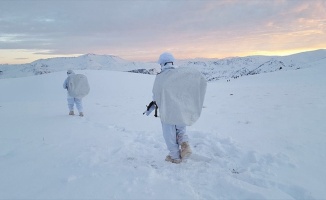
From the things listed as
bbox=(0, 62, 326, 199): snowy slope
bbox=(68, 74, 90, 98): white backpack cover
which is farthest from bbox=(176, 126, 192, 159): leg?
bbox=(68, 74, 90, 98): white backpack cover

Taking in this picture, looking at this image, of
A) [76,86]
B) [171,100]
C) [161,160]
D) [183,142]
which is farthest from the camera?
[76,86]

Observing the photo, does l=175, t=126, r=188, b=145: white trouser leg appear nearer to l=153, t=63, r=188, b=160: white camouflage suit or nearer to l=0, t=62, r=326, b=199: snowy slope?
l=153, t=63, r=188, b=160: white camouflage suit

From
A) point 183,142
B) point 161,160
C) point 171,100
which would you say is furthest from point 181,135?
point 171,100

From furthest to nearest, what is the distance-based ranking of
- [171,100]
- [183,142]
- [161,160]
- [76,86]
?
[76,86] < [161,160] < [183,142] < [171,100]

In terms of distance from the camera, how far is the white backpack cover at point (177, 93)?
17.2 ft

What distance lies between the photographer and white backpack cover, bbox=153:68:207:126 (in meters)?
5.25

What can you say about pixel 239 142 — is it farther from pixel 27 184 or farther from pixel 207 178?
pixel 27 184

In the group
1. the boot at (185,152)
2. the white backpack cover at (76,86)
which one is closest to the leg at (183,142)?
the boot at (185,152)

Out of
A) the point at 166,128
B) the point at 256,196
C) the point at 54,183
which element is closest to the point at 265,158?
the point at 256,196

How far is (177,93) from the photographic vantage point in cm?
530

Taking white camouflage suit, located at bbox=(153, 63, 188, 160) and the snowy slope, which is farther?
white camouflage suit, located at bbox=(153, 63, 188, 160)

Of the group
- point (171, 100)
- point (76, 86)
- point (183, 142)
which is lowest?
point (183, 142)

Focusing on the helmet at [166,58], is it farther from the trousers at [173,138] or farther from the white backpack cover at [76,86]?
the white backpack cover at [76,86]

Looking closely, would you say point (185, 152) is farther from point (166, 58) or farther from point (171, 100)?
point (166, 58)
